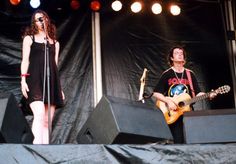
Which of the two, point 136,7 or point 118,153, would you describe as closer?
point 118,153

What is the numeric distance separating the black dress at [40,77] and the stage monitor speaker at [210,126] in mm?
1433

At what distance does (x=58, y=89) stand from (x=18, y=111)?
1.14 metres

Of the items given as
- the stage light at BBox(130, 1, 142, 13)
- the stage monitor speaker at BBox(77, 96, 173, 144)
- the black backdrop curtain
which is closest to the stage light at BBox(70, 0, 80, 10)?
the black backdrop curtain

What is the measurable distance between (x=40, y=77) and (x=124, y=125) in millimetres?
1439

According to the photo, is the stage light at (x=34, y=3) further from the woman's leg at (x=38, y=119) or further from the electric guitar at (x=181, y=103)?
the electric guitar at (x=181, y=103)

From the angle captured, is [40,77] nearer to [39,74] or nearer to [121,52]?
[39,74]

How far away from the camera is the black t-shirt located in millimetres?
5395

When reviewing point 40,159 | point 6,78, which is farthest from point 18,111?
point 6,78

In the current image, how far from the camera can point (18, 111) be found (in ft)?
12.3

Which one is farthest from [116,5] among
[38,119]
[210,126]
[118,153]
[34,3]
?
[118,153]

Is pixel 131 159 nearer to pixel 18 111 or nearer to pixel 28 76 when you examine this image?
pixel 18 111

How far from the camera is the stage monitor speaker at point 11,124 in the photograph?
347cm

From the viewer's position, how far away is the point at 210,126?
3877mm

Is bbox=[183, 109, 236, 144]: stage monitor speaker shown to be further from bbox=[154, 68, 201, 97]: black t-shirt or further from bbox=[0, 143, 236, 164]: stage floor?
bbox=[154, 68, 201, 97]: black t-shirt
